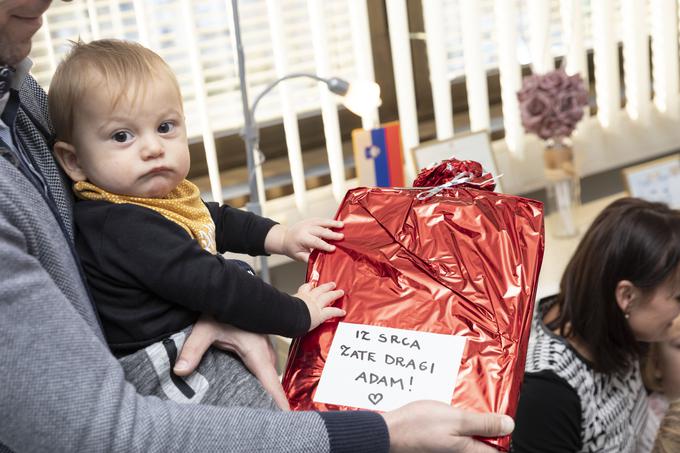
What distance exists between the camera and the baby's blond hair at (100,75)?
872 millimetres

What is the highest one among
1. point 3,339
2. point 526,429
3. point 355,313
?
point 3,339

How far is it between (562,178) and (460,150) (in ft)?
1.17

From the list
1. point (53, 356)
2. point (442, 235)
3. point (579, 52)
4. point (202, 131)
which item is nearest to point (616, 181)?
point (579, 52)

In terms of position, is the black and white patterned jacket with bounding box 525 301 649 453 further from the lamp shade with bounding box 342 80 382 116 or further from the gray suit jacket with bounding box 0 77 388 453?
the gray suit jacket with bounding box 0 77 388 453

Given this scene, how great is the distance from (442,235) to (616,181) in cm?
211

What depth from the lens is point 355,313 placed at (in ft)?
3.11

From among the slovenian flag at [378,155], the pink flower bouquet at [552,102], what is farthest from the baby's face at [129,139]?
the pink flower bouquet at [552,102]

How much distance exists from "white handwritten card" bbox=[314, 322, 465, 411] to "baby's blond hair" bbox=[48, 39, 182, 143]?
0.36 m

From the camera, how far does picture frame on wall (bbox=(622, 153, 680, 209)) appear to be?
2432 millimetres

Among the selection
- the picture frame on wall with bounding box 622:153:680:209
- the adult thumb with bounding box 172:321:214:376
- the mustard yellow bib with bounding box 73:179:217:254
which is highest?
the mustard yellow bib with bounding box 73:179:217:254

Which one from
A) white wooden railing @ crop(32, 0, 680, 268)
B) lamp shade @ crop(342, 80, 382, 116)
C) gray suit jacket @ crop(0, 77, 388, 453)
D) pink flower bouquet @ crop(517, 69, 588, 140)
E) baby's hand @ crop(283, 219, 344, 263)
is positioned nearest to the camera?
gray suit jacket @ crop(0, 77, 388, 453)

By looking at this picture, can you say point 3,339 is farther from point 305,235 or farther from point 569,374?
point 569,374

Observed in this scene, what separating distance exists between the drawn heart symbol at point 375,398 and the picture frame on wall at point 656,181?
178cm

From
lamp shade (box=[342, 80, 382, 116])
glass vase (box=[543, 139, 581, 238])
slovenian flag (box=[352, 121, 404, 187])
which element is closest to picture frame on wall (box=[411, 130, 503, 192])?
slovenian flag (box=[352, 121, 404, 187])
